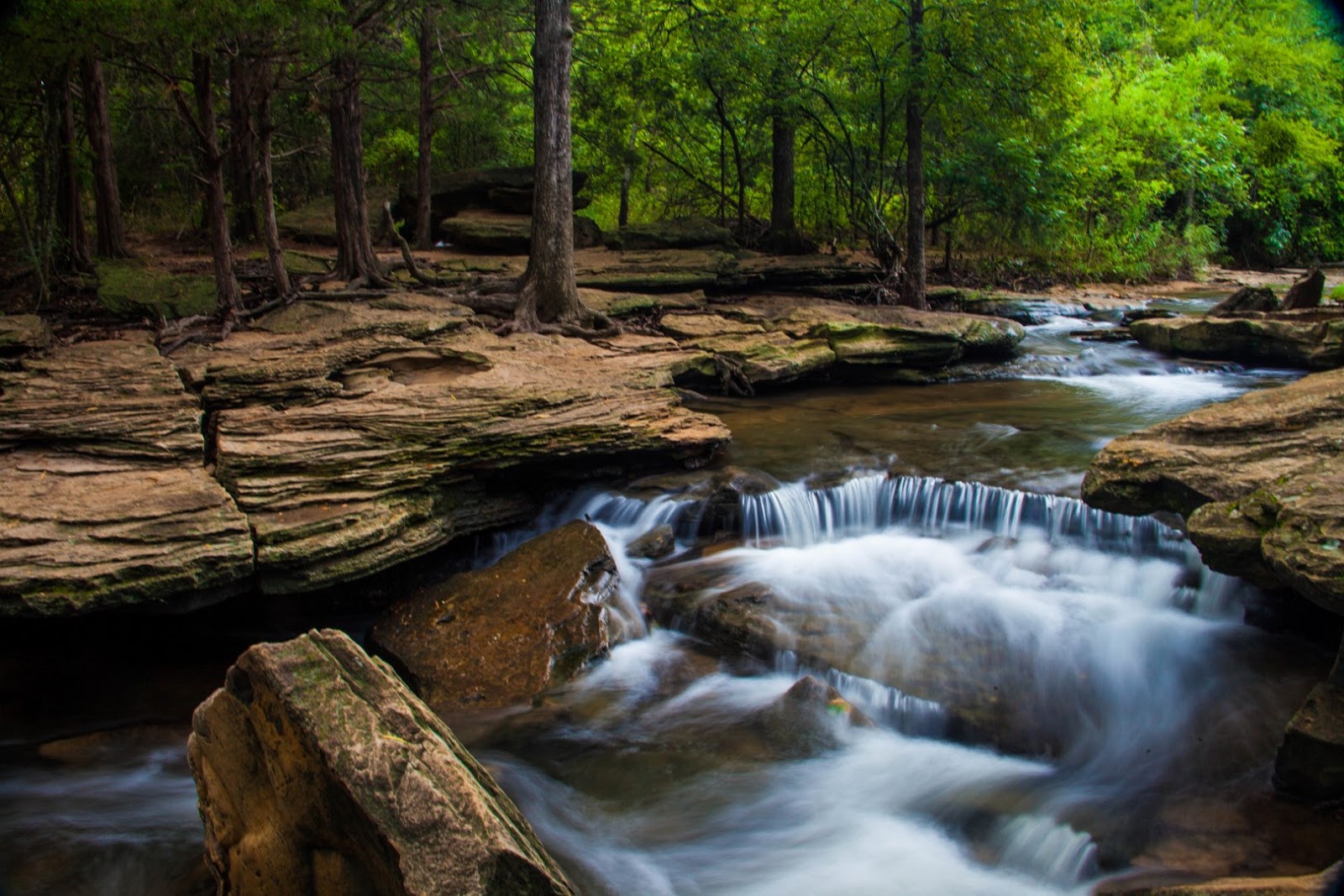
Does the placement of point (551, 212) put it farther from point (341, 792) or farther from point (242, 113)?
point (341, 792)

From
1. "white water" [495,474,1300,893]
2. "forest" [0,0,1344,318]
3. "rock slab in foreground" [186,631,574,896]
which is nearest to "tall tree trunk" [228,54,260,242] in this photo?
"forest" [0,0,1344,318]

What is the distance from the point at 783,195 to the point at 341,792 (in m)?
18.3

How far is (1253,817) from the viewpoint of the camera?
4.11 m

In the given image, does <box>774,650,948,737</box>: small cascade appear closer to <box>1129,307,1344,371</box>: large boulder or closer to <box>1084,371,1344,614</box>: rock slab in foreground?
<box>1084,371,1344,614</box>: rock slab in foreground

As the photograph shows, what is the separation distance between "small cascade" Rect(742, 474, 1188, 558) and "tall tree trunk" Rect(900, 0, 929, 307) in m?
8.38

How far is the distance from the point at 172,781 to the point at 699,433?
5110 millimetres

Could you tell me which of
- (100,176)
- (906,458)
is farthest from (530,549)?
(100,176)

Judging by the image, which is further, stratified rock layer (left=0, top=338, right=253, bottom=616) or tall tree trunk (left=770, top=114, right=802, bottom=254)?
tall tree trunk (left=770, top=114, right=802, bottom=254)

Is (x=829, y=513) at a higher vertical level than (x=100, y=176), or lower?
lower

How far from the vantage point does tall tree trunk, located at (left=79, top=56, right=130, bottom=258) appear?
13609 mm

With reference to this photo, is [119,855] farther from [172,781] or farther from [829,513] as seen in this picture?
[829,513]

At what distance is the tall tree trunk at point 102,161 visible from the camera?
13.6 m

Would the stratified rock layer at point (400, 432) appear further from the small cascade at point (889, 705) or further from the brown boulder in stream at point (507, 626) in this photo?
the small cascade at point (889, 705)

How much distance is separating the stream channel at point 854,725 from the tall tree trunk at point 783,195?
488 inches
